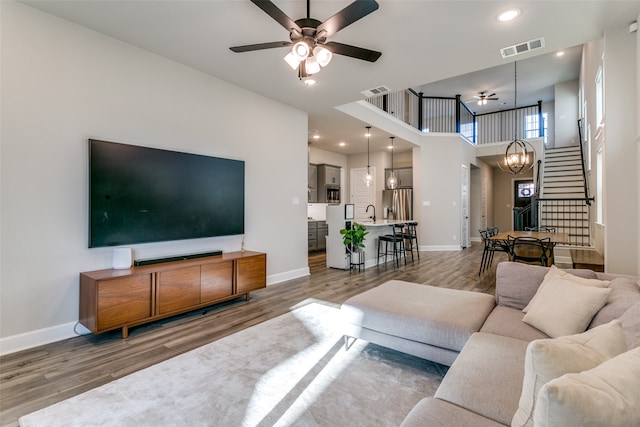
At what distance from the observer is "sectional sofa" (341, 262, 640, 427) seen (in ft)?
2.54

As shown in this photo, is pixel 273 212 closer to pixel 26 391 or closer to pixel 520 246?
pixel 26 391

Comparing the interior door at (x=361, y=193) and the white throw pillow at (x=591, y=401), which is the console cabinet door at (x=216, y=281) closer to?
the white throw pillow at (x=591, y=401)

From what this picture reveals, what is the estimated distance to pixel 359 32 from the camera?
125 inches

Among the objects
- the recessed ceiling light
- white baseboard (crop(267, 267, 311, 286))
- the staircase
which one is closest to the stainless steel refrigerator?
the staircase

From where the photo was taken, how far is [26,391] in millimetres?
2141

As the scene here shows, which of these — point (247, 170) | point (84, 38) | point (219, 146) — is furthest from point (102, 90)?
point (247, 170)

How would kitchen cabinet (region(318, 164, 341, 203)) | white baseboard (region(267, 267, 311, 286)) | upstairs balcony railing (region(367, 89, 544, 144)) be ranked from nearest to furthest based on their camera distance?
white baseboard (region(267, 267, 311, 286))
upstairs balcony railing (region(367, 89, 544, 144))
kitchen cabinet (region(318, 164, 341, 203))

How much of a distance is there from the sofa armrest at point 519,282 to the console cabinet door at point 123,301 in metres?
3.33

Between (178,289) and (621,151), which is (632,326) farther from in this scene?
(178,289)

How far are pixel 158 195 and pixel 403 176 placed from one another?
7.70m

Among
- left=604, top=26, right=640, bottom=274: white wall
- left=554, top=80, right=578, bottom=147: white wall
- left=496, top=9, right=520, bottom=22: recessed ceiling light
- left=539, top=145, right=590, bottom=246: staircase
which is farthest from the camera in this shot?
left=554, top=80, right=578, bottom=147: white wall

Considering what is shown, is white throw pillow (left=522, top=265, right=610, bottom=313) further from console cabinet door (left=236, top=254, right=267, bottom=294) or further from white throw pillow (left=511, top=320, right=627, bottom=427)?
console cabinet door (left=236, top=254, right=267, bottom=294)

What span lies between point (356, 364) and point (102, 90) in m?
3.70

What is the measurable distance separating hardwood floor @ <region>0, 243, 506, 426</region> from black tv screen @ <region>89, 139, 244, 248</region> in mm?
976
